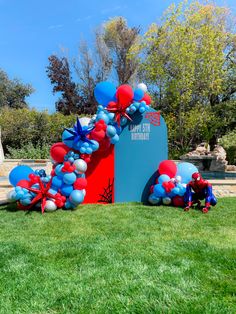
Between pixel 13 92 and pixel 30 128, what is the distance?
1412 centimetres

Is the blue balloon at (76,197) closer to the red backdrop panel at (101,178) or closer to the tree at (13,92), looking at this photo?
the red backdrop panel at (101,178)

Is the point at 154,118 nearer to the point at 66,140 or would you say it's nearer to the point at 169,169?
the point at 169,169

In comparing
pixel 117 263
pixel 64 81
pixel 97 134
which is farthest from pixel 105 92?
pixel 64 81

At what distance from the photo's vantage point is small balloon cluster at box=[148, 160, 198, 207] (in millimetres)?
6270

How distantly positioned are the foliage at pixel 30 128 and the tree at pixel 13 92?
1262 cm

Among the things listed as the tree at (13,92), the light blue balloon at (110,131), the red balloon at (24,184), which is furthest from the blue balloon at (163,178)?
the tree at (13,92)

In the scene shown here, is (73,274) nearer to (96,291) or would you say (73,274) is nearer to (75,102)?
(96,291)

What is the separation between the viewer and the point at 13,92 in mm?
28609

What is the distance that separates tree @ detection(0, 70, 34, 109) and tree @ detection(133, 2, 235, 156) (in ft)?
53.3

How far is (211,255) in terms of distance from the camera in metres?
3.53

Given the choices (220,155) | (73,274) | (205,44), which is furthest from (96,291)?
(205,44)

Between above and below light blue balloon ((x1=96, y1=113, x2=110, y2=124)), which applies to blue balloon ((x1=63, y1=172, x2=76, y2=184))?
below

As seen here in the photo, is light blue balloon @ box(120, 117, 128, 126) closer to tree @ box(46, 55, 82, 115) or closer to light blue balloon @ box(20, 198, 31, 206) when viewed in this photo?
light blue balloon @ box(20, 198, 31, 206)

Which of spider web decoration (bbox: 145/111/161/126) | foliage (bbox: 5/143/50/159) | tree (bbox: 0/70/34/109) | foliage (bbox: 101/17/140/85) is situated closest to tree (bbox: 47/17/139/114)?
foliage (bbox: 101/17/140/85)
